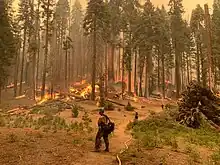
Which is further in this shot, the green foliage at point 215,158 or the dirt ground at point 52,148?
the green foliage at point 215,158

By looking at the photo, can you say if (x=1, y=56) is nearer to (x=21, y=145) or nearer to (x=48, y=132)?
(x=48, y=132)

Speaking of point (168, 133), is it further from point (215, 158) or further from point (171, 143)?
point (215, 158)

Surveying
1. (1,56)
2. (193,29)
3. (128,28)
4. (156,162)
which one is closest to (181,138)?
(156,162)

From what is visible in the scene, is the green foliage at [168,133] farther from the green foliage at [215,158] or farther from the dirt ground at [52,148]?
the green foliage at [215,158]

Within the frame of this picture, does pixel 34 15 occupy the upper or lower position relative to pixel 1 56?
upper

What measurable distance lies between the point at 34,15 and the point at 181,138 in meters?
39.9

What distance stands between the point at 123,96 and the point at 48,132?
90.2 feet

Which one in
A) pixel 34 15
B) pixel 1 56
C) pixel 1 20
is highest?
pixel 34 15

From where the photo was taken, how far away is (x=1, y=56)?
35.4 m

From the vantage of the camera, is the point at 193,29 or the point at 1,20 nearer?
the point at 1,20

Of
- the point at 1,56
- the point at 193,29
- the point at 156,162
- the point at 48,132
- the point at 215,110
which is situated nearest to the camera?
the point at 156,162

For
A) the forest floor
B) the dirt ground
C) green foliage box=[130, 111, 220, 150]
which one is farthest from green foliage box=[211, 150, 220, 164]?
the dirt ground

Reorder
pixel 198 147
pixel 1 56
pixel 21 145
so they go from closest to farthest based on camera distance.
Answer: pixel 21 145 < pixel 198 147 < pixel 1 56

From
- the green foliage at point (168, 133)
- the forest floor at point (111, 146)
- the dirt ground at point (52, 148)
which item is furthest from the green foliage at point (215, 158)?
the dirt ground at point (52, 148)
